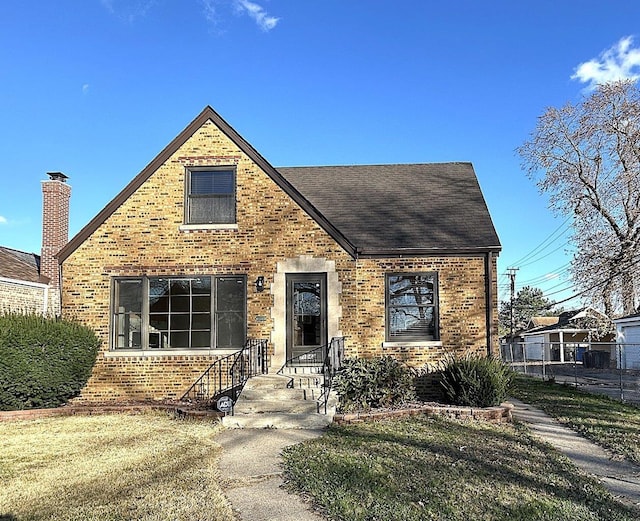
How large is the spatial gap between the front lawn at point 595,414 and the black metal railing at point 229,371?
537 cm

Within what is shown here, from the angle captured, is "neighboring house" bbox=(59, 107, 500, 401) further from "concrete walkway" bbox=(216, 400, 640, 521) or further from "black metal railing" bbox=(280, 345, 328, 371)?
"concrete walkway" bbox=(216, 400, 640, 521)

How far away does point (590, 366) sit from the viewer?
3306cm

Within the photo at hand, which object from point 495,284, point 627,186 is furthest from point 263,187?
point 627,186

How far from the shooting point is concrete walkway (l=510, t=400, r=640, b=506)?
6.41 meters

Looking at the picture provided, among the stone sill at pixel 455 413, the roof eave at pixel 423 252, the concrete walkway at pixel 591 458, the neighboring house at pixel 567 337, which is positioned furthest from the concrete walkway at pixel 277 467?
the neighboring house at pixel 567 337

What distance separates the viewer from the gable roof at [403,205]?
12.8 m

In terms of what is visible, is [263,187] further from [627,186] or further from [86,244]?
[627,186]

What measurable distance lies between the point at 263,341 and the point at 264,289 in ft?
3.76

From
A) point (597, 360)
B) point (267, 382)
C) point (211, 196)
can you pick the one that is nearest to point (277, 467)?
point (267, 382)

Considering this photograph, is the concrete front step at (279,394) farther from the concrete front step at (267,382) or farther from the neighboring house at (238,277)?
the neighboring house at (238,277)

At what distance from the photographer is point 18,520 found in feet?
17.2

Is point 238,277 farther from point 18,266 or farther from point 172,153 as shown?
point 18,266

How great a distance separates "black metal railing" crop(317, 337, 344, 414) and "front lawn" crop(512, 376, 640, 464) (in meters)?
3.65

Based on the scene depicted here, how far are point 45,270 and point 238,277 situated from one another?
5840 mm
